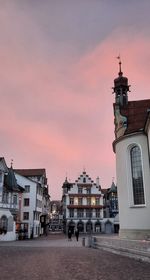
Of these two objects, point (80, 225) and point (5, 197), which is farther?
point (80, 225)

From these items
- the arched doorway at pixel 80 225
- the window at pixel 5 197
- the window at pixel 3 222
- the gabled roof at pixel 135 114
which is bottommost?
the arched doorway at pixel 80 225

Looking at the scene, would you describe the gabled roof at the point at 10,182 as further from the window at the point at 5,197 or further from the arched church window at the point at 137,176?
the arched church window at the point at 137,176

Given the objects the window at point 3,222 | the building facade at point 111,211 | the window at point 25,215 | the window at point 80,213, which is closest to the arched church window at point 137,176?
the window at point 3,222

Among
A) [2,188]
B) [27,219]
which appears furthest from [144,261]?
[27,219]

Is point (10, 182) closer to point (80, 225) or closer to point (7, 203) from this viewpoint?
point (7, 203)

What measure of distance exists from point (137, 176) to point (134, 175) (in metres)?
0.38

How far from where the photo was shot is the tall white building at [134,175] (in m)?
26.1

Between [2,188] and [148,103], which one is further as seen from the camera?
[2,188]

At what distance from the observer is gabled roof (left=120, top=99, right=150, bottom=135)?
29266 millimetres

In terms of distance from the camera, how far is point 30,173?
63.8 metres

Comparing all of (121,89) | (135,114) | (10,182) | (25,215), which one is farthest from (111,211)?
(135,114)

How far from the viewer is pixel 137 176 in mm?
27609

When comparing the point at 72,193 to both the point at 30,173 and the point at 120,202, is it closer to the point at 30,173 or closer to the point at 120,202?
the point at 30,173

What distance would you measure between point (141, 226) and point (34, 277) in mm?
17075
